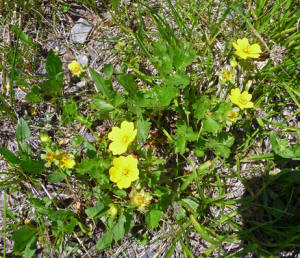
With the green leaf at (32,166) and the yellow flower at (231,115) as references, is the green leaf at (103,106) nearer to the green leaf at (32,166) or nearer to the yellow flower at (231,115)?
the green leaf at (32,166)

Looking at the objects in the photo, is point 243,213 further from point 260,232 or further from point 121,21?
point 121,21

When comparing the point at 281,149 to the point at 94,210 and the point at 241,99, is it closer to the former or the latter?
the point at 241,99

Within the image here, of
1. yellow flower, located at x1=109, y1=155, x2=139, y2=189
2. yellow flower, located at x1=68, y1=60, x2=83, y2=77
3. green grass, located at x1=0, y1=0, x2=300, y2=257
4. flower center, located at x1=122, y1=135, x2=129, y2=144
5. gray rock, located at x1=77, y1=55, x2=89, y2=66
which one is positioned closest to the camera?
yellow flower, located at x1=109, y1=155, x2=139, y2=189

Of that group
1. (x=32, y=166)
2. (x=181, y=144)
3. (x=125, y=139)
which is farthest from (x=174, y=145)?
(x=32, y=166)

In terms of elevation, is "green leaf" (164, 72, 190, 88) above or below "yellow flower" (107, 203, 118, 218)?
above

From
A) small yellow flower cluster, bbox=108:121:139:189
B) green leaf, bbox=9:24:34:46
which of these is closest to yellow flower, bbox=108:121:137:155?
small yellow flower cluster, bbox=108:121:139:189

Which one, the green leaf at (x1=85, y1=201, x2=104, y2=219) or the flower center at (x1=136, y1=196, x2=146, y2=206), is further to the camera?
the green leaf at (x1=85, y1=201, x2=104, y2=219)

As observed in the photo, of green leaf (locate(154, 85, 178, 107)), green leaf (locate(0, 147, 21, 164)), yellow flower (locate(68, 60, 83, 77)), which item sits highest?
yellow flower (locate(68, 60, 83, 77))

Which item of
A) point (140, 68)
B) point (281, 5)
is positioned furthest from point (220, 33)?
point (140, 68)

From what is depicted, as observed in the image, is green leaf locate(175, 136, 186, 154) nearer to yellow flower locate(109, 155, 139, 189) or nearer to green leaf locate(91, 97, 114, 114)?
yellow flower locate(109, 155, 139, 189)
